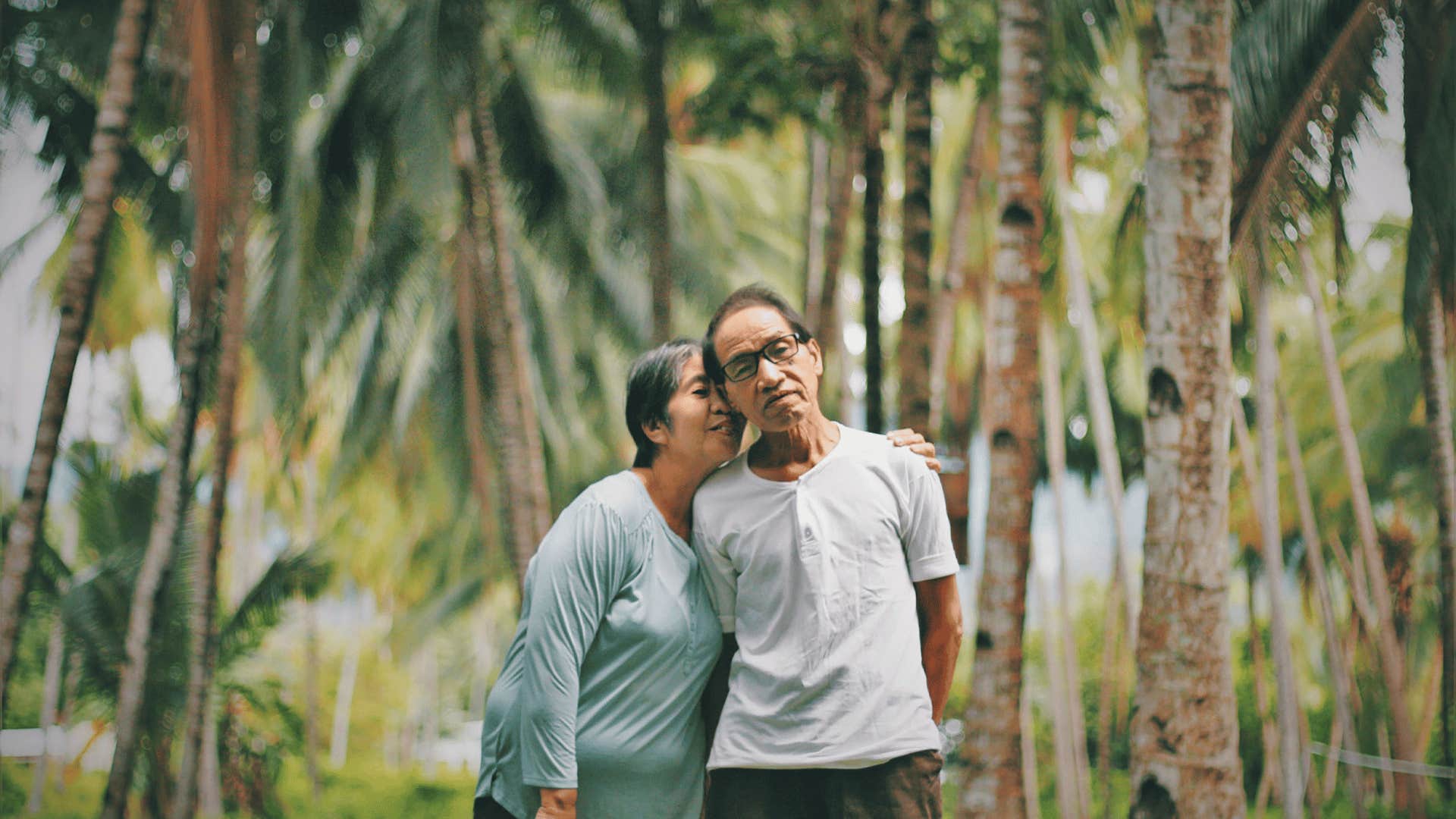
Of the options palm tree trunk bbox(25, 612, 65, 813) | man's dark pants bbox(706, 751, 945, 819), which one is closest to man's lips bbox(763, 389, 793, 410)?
man's dark pants bbox(706, 751, 945, 819)

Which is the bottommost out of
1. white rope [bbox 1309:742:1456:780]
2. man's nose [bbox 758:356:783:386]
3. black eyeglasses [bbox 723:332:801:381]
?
white rope [bbox 1309:742:1456:780]

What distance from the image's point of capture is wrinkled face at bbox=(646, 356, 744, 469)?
3447 millimetres

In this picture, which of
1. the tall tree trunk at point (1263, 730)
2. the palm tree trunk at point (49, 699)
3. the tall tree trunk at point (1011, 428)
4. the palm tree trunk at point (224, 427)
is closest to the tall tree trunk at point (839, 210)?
the tall tree trunk at point (1011, 428)

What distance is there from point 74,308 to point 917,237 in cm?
515

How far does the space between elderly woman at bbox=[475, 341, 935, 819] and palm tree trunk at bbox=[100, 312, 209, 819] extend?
24.9ft

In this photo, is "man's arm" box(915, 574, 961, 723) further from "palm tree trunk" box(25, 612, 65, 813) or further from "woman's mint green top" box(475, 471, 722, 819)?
"palm tree trunk" box(25, 612, 65, 813)

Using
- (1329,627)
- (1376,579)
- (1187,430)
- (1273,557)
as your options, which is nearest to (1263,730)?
(1329,627)

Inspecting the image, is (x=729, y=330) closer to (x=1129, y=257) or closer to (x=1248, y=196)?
(x=1248, y=196)

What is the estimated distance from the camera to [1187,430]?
4.66 meters

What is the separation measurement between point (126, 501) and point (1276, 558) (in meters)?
10.7

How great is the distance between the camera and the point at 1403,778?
11867 millimetres

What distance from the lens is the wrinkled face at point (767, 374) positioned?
127 inches

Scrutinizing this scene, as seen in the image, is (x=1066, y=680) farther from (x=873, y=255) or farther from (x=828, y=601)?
(x=828, y=601)

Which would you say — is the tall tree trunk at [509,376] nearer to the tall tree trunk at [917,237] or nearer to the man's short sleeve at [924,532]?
the tall tree trunk at [917,237]
